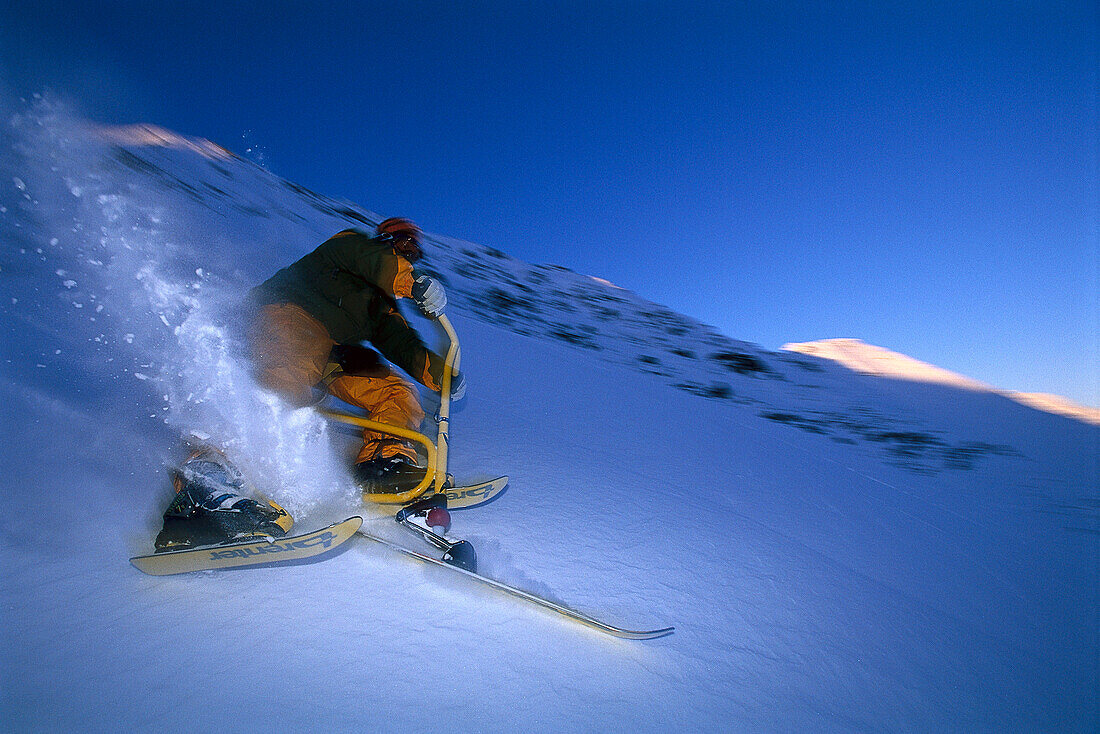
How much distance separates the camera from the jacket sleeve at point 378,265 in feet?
8.43

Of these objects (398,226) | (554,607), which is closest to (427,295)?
(398,226)

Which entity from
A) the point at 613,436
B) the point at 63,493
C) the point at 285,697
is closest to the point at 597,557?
the point at 285,697

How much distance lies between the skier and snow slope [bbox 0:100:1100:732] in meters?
0.23

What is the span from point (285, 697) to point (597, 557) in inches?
46.2

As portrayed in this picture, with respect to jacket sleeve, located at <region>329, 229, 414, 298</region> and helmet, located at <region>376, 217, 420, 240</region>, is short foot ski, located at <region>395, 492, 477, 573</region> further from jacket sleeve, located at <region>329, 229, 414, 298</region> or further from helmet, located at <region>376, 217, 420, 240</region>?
helmet, located at <region>376, 217, 420, 240</region>

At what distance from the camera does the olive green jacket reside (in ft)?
8.47

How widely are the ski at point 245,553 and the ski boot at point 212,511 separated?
0.28ft

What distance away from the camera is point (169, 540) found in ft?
5.74

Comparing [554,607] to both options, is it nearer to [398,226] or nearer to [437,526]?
[437,526]

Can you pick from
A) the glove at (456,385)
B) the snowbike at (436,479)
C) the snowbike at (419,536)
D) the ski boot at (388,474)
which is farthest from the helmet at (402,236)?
the ski boot at (388,474)

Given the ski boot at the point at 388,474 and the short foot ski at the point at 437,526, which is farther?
the ski boot at the point at 388,474

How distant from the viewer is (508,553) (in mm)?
1957

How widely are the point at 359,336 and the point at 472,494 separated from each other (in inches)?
47.3

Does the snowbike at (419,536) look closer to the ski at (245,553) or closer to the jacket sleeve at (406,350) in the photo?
the ski at (245,553)
